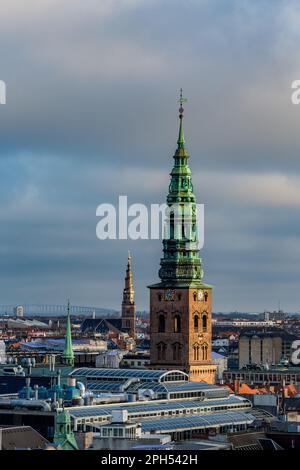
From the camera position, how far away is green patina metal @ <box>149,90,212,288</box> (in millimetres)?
95812

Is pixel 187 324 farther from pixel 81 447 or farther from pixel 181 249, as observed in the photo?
pixel 81 447

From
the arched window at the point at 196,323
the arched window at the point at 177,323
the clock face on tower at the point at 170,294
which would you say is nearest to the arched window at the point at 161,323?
the arched window at the point at 177,323

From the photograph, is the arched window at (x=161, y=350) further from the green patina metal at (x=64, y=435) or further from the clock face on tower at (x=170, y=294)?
the green patina metal at (x=64, y=435)

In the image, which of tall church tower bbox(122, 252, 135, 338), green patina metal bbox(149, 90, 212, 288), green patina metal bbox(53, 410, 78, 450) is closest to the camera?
green patina metal bbox(53, 410, 78, 450)

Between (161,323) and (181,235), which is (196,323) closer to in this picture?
(161,323)

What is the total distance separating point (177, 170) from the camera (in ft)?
318

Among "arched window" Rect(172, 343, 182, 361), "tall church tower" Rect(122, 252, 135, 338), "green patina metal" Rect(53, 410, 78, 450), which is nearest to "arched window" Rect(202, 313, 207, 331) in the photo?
"arched window" Rect(172, 343, 182, 361)

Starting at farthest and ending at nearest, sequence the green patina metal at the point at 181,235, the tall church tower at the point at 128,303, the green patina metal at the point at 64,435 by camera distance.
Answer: the tall church tower at the point at 128,303
the green patina metal at the point at 181,235
the green patina metal at the point at 64,435

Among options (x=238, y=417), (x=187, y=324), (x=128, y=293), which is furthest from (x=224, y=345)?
(x=238, y=417)

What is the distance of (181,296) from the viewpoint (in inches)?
3816

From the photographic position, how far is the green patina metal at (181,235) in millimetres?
95812

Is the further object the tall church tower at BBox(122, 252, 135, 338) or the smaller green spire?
the tall church tower at BBox(122, 252, 135, 338)

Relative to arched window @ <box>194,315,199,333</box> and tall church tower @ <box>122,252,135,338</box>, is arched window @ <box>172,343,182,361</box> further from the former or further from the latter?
tall church tower @ <box>122,252,135,338</box>

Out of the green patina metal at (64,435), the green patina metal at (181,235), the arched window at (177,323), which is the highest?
the green patina metal at (181,235)
